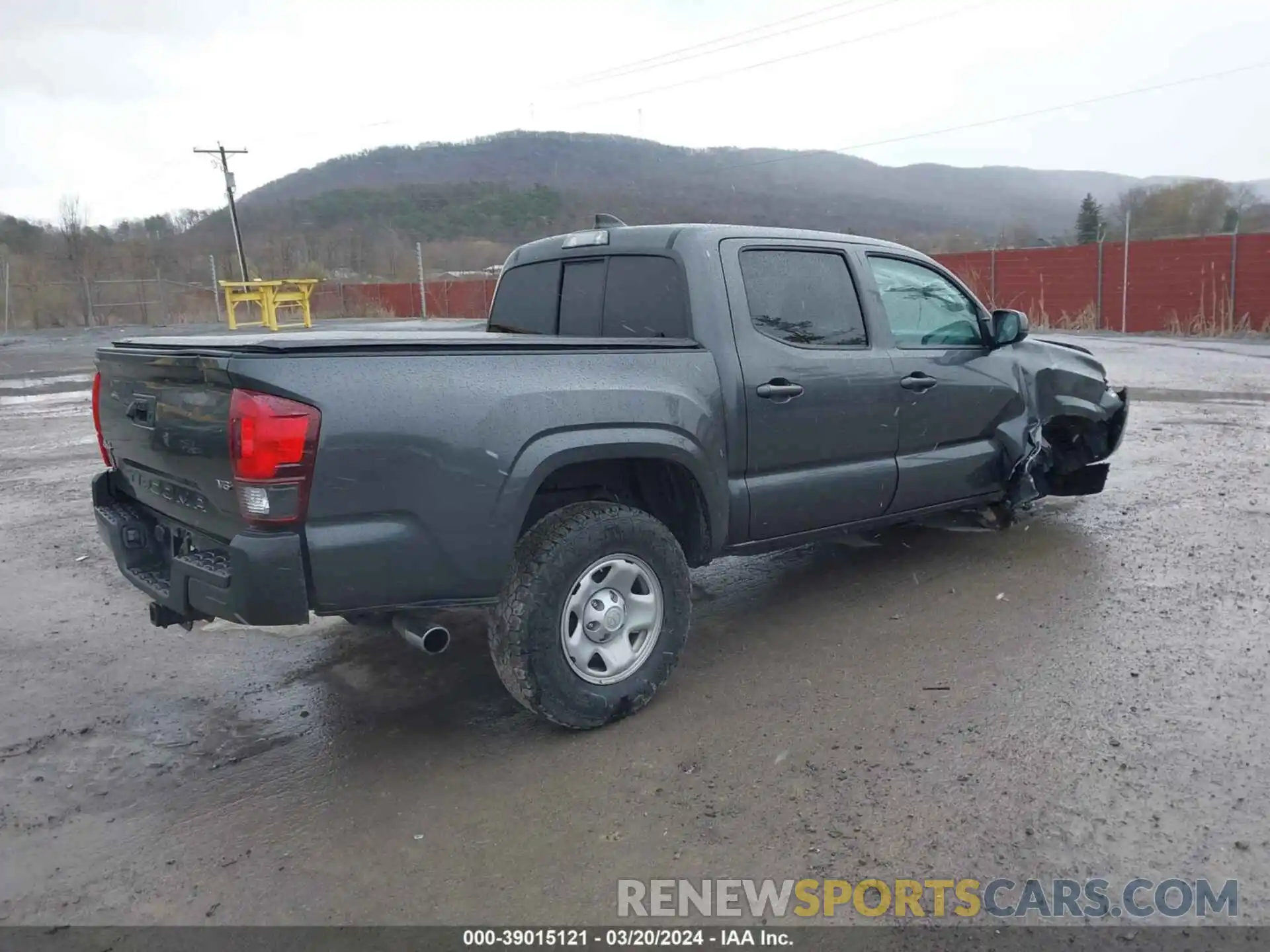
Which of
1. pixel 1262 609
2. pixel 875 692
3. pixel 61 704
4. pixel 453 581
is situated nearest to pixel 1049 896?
pixel 875 692

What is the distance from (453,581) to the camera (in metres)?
3.19

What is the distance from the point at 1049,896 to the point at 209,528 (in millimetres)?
2810

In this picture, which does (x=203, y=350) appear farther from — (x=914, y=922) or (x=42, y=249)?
(x=42, y=249)

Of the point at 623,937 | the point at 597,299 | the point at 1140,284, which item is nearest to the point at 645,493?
the point at 597,299

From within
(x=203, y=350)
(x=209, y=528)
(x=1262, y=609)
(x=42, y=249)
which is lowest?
(x=1262, y=609)

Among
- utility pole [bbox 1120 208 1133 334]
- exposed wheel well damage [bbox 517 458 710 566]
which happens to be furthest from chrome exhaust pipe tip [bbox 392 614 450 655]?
utility pole [bbox 1120 208 1133 334]

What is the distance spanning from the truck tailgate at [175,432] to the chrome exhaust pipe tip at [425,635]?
2.11 feet

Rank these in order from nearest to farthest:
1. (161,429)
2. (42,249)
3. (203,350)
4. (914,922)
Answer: (914,922)
(203,350)
(161,429)
(42,249)

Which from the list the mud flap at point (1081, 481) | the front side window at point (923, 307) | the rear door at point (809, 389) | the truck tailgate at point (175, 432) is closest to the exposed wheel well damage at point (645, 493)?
the rear door at point (809, 389)

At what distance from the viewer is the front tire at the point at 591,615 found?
3334mm

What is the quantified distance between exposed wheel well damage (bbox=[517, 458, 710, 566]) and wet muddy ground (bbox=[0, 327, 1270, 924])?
2.05ft

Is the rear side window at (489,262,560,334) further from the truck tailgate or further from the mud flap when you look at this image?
the mud flap

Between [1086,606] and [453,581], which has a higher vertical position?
[453,581]

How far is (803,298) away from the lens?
4.38 meters
